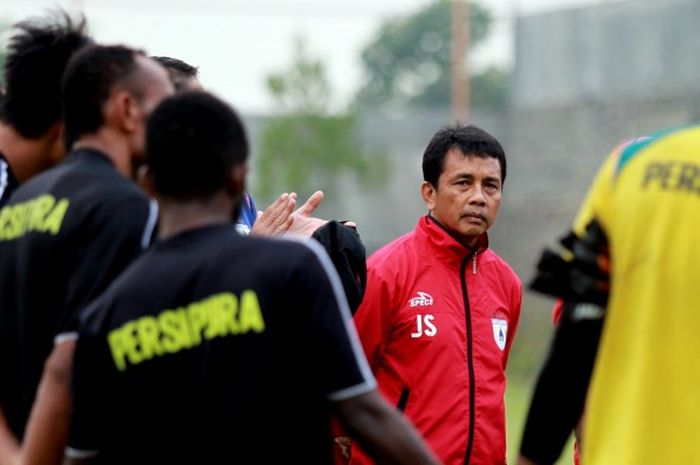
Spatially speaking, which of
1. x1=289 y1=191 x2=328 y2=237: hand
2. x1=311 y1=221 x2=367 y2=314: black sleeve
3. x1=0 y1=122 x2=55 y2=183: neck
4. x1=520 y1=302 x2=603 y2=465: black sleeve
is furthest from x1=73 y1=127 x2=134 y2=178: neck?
x1=311 y1=221 x2=367 y2=314: black sleeve

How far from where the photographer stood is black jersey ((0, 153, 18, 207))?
5699mm

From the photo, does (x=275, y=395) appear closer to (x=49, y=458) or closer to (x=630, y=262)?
(x=49, y=458)

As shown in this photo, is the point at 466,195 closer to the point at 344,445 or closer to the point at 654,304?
the point at 344,445

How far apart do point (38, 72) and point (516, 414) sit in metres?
18.7

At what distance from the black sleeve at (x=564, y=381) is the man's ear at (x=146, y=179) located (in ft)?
4.06

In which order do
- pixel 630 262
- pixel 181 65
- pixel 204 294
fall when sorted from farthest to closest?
pixel 181 65, pixel 630 262, pixel 204 294

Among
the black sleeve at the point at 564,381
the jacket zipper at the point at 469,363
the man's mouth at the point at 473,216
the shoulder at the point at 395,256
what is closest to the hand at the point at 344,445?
the jacket zipper at the point at 469,363

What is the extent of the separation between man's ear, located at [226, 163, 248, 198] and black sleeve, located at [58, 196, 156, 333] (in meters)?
0.35

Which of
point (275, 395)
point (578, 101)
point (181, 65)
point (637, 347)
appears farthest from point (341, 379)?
point (578, 101)

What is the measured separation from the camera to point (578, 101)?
1351 inches

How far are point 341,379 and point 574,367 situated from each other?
75 centimetres

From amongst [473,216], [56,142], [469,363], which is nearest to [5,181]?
[56,142]

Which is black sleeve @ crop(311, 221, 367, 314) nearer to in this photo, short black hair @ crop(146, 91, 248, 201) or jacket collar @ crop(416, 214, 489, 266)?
jacket collar @ crop(416, 214, 489, 266)

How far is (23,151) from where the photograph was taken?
5609 millimetres
